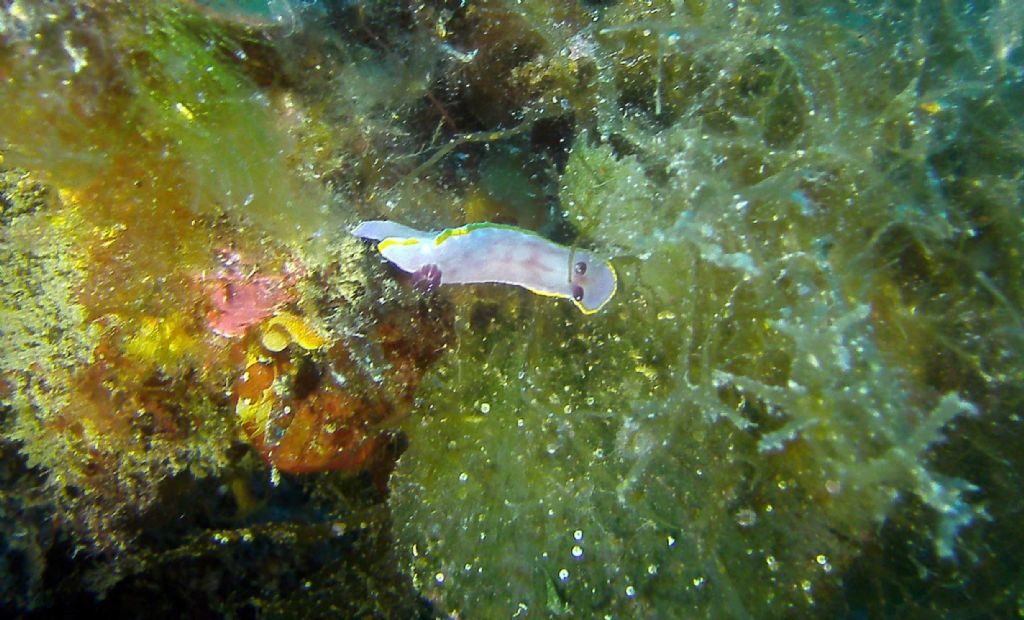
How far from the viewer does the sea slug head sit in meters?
2.65

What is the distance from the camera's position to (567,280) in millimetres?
2646

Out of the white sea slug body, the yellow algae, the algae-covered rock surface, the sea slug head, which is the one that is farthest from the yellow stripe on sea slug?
the sea slug head

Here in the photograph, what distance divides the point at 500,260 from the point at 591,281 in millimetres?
448

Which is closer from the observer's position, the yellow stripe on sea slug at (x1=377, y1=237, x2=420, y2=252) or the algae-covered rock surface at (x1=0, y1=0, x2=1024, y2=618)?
the algae-covered rock surface at (x1=0, y1=0, x2=1024, y2=618)

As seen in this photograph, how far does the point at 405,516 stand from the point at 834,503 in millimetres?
2265

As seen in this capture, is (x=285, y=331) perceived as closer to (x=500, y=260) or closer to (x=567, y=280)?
(x=500, y=260)

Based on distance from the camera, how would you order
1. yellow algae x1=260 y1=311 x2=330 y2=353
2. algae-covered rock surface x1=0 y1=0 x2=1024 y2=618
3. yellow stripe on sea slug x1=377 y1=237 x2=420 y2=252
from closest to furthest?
A: 1. algae-covered rock surface x1=0 y1=0 x2=1024 y2=618
2. yellow stripe on sea slug x1=377 y1=237 x2=420 y2=252
3. yellow algae x1=260 y1=311 x2=330 y2=353

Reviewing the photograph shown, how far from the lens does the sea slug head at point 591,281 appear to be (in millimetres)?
2652

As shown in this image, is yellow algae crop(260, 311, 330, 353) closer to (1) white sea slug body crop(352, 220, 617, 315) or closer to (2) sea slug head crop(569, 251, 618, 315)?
(1) white sea slug body crop(352, 220, 617, 315)

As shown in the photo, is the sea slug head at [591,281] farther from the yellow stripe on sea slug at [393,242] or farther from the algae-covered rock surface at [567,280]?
the yellow stripe on sea slug at [393,242]

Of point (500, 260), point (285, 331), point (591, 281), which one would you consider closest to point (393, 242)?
point (500, 260)

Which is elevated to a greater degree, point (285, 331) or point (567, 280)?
point (567, 280)

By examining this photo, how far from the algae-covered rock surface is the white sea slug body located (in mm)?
55

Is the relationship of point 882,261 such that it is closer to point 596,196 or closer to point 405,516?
point 596,196
